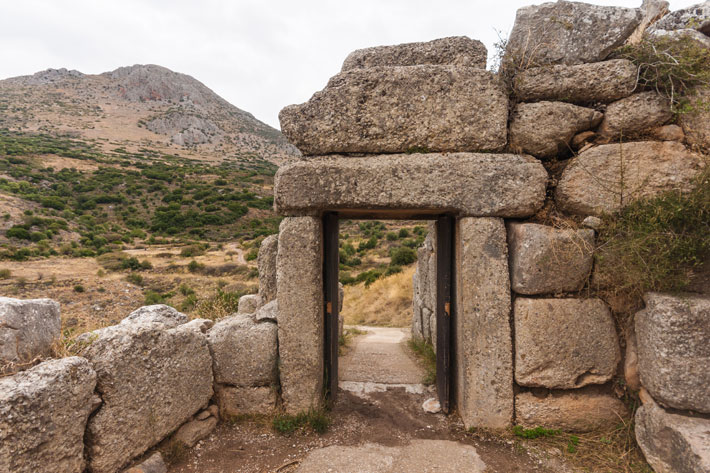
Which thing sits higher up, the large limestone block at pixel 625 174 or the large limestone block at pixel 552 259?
the large limestone block at pixel 625 174

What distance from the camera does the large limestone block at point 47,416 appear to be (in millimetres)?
1747

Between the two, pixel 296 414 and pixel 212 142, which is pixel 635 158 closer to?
pixel 296 414

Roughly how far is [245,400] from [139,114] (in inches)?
2758

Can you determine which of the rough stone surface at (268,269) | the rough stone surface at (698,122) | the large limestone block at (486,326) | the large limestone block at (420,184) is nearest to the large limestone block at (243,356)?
the rough stone surface at (268,269)

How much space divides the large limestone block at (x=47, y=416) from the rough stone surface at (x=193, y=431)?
0.77 metres

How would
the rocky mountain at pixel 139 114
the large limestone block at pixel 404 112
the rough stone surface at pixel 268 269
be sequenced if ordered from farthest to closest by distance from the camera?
the rocky mountain at pixel 139 114 → the rough stone surface at pixel 268 269 → the large limestone block at pixel 404 112

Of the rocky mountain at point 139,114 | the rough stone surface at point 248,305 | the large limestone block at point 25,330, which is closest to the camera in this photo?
the large limestone block at point 25,330

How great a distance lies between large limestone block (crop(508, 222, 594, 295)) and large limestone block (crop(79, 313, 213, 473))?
2.76 m

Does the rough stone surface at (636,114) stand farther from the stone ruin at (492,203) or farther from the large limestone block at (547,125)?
the large limestone block at (547,125)

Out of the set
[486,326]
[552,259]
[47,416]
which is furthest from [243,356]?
[552,259]

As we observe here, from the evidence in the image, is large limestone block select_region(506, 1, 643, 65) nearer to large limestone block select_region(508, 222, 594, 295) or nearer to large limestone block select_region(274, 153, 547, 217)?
large limestone block select_region(274, 153, 547, 217)

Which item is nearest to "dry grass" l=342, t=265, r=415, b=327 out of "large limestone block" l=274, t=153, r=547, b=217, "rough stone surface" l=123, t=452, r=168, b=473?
"large limestone block" l=274, t=153, r=547, b=217

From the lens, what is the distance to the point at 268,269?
12.6 ft

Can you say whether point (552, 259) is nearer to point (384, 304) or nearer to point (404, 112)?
point (404, 112)
